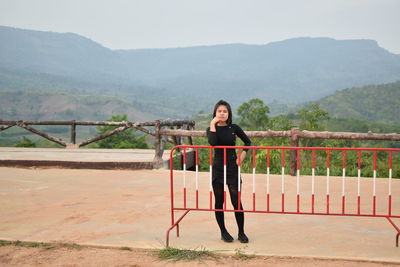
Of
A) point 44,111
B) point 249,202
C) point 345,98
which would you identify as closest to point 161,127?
point 249,202

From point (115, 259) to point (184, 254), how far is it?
0.66 meters

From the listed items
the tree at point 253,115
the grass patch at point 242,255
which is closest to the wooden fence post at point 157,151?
the grass patch at point 242,255

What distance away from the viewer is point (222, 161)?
4828mm

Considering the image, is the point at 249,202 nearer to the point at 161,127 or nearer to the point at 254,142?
the point at 161,127

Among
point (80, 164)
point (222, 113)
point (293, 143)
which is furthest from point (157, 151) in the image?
point (222, 113)

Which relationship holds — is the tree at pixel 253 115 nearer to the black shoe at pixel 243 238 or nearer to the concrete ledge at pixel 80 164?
the concrete ledge at pixel 80 164

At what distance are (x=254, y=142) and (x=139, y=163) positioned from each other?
4.47 metres

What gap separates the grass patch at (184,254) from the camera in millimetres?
4305

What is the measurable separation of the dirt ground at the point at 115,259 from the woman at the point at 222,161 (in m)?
0.57

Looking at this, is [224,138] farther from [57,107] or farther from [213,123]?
[57,107]

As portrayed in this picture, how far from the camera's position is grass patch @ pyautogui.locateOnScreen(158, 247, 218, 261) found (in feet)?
14.1

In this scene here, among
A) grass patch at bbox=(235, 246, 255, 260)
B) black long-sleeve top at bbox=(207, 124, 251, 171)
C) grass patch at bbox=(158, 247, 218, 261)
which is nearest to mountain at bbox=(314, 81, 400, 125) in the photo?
black long-sleeve top at bbox=(207, 124, 251, 171)

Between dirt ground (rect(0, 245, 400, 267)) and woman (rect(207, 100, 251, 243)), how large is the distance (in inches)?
22.3

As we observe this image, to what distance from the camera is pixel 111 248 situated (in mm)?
4637
